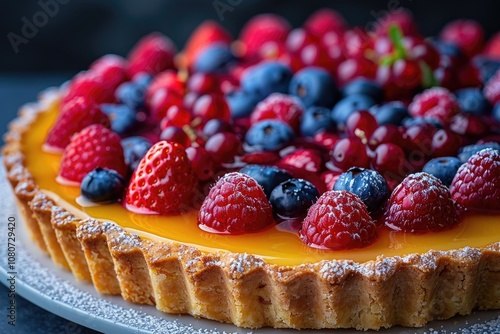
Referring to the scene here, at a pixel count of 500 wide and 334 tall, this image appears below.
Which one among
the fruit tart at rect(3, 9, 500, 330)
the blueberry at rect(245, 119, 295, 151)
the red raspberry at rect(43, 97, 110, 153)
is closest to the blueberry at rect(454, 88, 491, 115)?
the fruit tart at rect(3, 9, 500, 330)

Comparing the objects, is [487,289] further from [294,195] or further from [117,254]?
[117,254]

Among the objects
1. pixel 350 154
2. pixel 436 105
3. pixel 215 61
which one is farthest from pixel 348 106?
pixel 215 61

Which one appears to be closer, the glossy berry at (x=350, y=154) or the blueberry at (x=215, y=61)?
the glossy berry at (x=350, y=154)

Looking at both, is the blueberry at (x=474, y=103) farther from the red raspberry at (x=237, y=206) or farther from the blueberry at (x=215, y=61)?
the red raspberry at (x=237, y=206)

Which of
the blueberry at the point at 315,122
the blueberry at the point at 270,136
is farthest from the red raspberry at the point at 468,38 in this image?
the blueberry at the point at 270,136

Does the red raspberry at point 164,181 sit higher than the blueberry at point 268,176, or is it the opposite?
the red raspberry at point 164,181

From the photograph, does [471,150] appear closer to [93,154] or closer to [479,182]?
[479,182]
